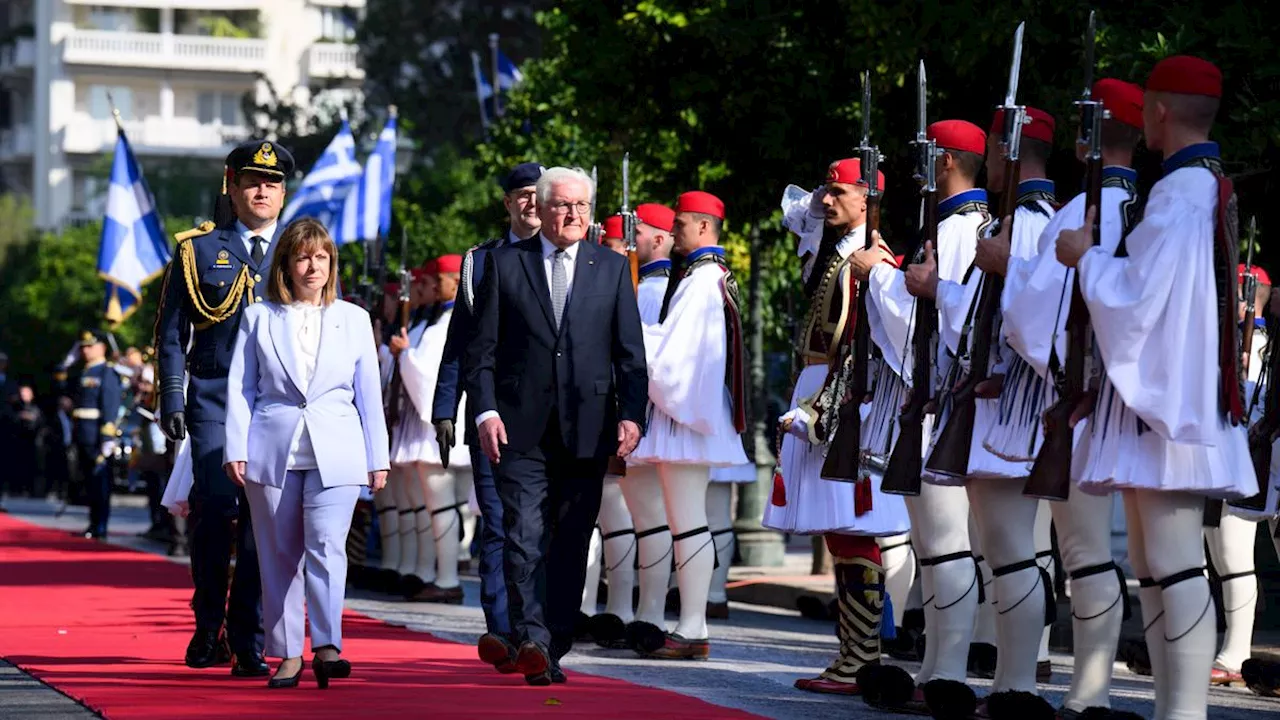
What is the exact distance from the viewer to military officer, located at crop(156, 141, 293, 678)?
34.7 ft

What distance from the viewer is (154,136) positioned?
3947 inches

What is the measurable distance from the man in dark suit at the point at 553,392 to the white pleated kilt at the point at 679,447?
1.96 meters

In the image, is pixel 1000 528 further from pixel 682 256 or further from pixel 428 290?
pixel 428 290

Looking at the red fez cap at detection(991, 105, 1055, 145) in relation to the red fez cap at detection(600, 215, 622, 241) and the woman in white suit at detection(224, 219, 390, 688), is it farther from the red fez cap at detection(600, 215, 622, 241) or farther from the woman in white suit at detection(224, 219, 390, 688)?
the red fez cap at detection(600, 215, 622, 241)

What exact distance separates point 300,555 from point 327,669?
0.51 m

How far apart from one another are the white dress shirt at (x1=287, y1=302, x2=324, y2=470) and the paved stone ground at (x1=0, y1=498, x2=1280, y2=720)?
126 cm

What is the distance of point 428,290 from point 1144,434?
9.13 meters

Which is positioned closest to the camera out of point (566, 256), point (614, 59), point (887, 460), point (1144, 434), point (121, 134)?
point (1144, 434)

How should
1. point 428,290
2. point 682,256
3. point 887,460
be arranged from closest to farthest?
point 887,460 → point 682,256 → point 428,290

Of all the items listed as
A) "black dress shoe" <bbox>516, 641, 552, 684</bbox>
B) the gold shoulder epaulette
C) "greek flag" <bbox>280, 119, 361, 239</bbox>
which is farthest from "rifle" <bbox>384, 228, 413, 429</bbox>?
"greek flag" <bbox>280, 119, 361, 239</bbox>

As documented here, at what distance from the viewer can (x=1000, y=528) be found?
8.65 metres

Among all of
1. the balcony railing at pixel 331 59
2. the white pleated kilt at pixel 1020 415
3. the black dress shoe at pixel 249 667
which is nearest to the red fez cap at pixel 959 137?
the white pleated kilt at pixel 1020 415

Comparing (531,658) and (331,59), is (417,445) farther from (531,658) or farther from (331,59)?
(331,59)

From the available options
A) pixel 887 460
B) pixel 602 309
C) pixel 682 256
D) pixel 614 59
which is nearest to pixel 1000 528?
pixel 887 460
